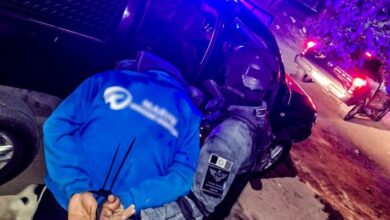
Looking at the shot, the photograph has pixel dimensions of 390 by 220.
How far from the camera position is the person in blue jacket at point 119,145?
5.19 feet

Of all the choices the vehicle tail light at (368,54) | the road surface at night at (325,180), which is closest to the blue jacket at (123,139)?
the road surface at night at (325,180)

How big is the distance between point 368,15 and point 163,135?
32.8 ft

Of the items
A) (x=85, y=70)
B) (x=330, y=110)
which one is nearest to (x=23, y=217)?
(x=85, y=70)

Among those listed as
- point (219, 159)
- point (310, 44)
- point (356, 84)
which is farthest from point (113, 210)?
point (310, 44)

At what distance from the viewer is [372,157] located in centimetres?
678

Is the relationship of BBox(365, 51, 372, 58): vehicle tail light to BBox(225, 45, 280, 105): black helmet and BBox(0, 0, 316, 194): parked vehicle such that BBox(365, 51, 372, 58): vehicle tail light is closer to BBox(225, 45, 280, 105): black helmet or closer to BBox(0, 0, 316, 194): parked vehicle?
BBox(0, 0, 316, 194): parked vehicle

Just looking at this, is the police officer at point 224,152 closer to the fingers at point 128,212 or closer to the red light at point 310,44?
the fingers at point 128,212

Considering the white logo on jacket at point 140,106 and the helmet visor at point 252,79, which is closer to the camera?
the white logo on jacket at point 140,106

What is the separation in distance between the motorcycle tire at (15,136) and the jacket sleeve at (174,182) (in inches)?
59.6

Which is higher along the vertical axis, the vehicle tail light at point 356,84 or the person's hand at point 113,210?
the person's hand at point 113,210

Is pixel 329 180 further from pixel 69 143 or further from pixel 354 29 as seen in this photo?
pixel 354 29

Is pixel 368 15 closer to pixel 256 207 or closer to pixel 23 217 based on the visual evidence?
pixel 256 207

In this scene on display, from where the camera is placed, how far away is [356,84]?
7383mm

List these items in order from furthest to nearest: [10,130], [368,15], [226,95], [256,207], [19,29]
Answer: [368,15] → [256,207] → [226,95] → [10,130] → [19,29]
